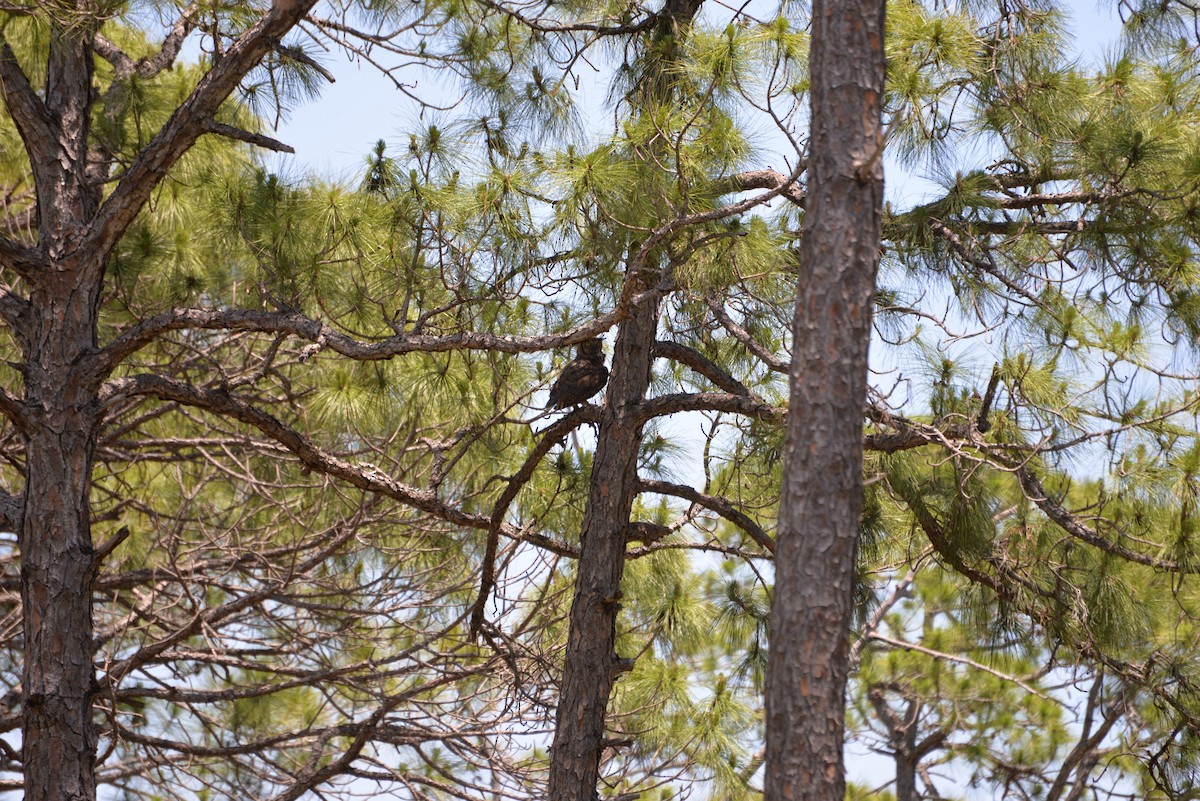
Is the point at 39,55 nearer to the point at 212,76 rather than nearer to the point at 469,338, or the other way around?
the point at 212,76

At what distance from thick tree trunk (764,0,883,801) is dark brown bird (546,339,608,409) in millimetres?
1684

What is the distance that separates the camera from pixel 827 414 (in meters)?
2.48

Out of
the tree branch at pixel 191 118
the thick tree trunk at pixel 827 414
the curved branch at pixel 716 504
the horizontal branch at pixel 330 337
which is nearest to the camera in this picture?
the thick tree trunk at pixel 827 414

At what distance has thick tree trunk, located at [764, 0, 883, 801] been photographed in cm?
235

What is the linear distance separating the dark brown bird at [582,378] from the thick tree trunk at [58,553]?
1609mm

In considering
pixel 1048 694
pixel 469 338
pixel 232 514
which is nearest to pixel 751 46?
pixel 469 338

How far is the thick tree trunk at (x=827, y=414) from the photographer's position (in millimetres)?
2352

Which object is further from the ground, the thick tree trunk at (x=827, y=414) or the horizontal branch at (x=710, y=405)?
the horizontal branch at (x=710, y=405)

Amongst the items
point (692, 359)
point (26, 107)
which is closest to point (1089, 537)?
point (692, 359)

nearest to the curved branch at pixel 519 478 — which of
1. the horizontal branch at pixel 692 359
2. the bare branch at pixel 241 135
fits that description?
the horizontal branch at pixel 692 359

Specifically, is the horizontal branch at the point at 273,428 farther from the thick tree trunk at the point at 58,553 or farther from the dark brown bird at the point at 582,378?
the dark brown bird at the point at 582,378

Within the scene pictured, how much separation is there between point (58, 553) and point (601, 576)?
1.80 meters

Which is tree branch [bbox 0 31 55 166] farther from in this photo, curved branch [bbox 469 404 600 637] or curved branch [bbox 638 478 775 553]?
curved branch [bbox 638 478 775 553]

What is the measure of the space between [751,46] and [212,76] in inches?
70.7
